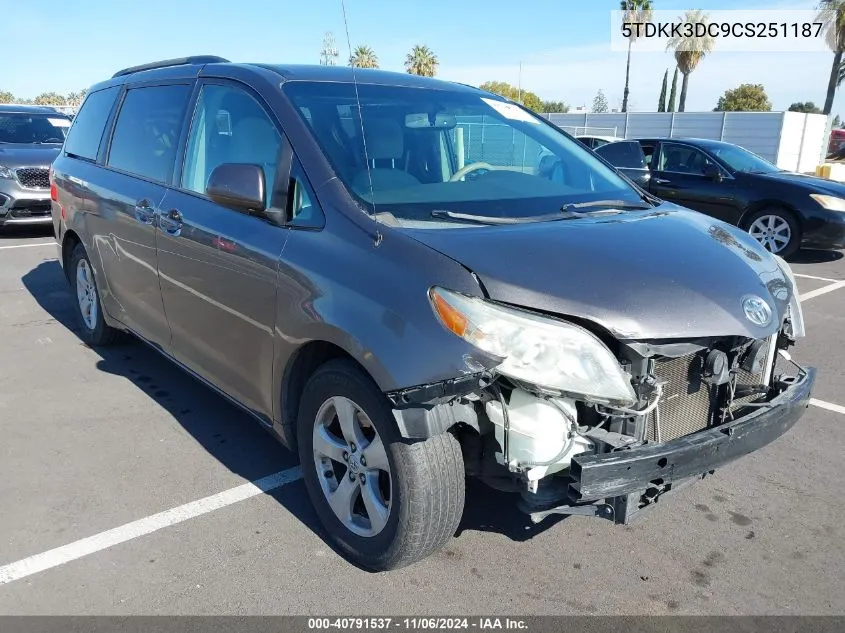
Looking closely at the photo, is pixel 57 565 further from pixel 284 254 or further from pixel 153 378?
pixel 153 378

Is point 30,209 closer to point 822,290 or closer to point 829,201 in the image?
point 822,290

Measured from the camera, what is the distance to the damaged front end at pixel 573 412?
7.27 feet

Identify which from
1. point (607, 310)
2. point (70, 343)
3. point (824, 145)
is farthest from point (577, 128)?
point (607, 310)

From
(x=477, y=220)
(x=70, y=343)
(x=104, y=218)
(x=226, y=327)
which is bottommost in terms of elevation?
(x=70, y=343)

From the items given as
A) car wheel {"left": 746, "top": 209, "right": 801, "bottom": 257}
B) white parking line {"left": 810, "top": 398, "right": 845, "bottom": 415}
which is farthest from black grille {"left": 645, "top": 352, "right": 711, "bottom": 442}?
car wheel {"left": 746, "top": 209, "right": 801, "bottom": 257}

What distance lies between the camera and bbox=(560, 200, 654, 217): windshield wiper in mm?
3008

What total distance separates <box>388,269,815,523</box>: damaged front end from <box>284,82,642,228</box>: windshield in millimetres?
701

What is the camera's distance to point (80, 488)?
333 centimetres

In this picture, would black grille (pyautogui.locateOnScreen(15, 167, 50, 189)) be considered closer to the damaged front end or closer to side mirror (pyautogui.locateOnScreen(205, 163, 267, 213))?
side mirror (pyautogui.locateOnScreen(205, 163, 267, 213))

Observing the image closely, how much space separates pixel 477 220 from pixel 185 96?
199cm

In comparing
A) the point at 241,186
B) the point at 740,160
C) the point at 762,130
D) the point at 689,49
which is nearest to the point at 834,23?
the point at 689,49

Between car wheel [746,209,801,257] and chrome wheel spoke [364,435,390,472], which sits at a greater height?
chrome wheel spoke [364,435,390,472]

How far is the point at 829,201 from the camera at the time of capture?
868 centimetres

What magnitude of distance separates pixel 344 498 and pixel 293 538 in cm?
37
